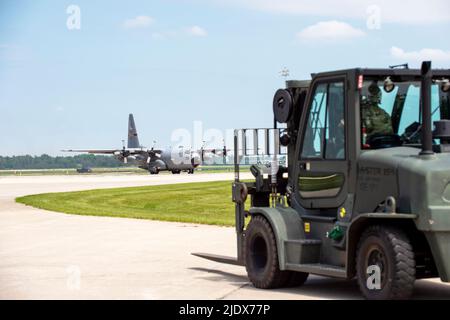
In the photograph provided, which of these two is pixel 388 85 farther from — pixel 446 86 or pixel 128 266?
pixel 128 266

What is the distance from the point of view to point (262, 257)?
401 inches

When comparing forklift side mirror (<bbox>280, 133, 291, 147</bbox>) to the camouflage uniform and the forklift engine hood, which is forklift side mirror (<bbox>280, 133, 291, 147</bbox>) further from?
the forklift engine hood

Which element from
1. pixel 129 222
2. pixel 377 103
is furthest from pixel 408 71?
pixel 129 222

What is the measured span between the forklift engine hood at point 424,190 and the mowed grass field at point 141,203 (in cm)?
1367

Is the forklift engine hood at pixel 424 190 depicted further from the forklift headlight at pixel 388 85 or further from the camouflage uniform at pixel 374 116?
the forklift headlight at pixel 388 85

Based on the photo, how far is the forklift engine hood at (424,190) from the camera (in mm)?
7801

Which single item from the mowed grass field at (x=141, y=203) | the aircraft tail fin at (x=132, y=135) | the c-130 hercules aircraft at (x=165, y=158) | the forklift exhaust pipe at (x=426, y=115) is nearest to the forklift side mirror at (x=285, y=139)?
the forklift exhaust pipe at (x=426, y=115)

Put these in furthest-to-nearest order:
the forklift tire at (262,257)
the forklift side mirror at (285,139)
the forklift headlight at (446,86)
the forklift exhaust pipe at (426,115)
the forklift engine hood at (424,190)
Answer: the forklift side mirror at (285,139)
the forklift tire at (262,257)
the forklift headlight at (446,86)
the forklift exhaust pipe at (426,115)
the forklift engine hood at (424,190)

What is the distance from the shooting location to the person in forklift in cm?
879

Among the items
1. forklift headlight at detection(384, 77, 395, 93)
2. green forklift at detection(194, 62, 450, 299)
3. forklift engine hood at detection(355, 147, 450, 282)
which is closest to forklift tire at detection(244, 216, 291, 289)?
green forklift at detection(194, 62, 450, 299)

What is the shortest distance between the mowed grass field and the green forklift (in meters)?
11.8

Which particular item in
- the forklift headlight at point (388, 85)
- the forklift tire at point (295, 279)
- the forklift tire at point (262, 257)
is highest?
the forklift headlight at point (388, 85)

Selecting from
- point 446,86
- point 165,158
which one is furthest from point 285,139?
point 165,158

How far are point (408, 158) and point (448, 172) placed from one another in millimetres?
464
